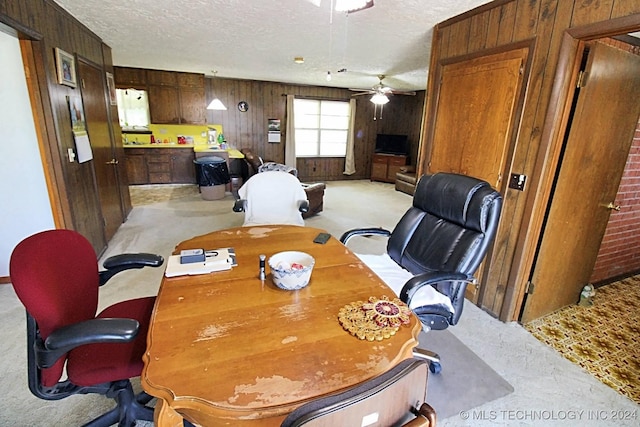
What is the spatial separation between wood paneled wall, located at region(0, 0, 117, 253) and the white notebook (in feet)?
6.11

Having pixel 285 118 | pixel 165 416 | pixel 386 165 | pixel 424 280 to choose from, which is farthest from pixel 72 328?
pixel 386 165

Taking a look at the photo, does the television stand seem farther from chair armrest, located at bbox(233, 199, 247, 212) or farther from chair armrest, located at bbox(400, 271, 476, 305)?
chair armrest, located at bbox(400, 271, 476, 305)

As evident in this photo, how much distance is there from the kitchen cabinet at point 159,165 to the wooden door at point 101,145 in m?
2.49

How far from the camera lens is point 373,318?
3.50ft

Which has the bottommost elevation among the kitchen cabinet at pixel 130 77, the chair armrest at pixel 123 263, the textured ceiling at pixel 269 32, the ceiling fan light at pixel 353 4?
the chair armrest at pixel 123 263

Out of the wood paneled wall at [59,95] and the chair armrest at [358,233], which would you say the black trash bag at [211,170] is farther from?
the chair armrest at [358,233]

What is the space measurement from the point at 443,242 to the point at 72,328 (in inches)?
66.0

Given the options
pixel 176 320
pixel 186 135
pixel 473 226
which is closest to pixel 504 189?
pixel 473 226

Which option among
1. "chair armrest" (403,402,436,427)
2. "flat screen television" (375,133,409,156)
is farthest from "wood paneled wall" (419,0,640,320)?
"flat screen television" (375,133,409,156)

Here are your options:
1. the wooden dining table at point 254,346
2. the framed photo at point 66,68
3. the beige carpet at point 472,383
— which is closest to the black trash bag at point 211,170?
the beige carpet at point 472,383

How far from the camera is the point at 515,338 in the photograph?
219 centimetres

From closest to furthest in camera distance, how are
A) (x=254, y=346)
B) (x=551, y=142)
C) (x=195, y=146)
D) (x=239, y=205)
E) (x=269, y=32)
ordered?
(x=254, y=346), (x=551, y=142), (x=239, y=205), (x=269, y=32), (x=195, y=146)

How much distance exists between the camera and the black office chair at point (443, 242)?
155 centimetres

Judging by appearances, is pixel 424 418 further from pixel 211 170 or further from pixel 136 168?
pixel 136 168
